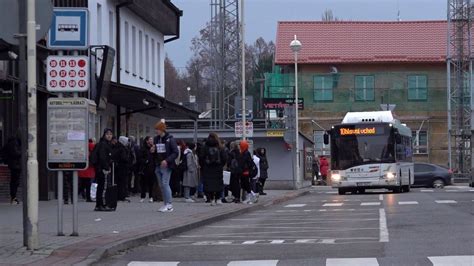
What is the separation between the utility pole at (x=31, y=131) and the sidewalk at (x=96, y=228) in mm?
381

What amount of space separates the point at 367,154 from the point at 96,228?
78.7 feet

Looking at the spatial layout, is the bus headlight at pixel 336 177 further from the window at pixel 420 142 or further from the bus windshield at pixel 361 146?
the window at pixel 420 142

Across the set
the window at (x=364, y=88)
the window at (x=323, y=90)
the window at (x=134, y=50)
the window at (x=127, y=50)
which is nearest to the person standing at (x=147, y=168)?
the window at (x=127, y=50)

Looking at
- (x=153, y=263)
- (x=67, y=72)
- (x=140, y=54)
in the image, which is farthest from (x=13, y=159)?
(x=140, y=54)

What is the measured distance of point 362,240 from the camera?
14562 millimetres

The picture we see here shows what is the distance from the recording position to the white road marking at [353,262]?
11.4 meters

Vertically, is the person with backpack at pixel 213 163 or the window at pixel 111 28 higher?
the window at pixel 111 28

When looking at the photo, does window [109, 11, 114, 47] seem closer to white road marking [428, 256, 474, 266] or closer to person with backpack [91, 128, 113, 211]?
person with backpack [91, 128, 113, 211]

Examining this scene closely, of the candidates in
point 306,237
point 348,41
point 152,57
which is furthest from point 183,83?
point 306,237

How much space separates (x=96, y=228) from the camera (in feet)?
51.9

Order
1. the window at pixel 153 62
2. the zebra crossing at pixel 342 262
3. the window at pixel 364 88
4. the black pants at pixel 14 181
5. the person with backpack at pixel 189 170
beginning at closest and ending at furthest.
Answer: the zebra crossing at pixel 342 262 < the black pants at pixel 14 181 < the person with backpack at pixel 189 170 < the window at pixel 153 62 < the window at pixel 364 88

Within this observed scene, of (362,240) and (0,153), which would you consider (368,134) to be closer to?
(0,153)

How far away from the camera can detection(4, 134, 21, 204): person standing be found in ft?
71.4

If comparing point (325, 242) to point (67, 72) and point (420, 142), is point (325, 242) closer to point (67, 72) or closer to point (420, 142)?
point (67, 72)
